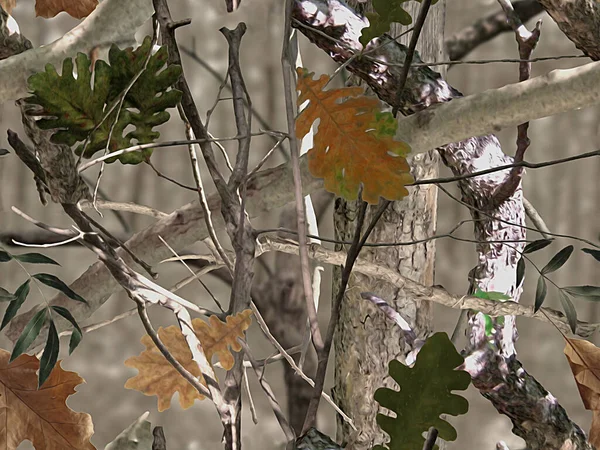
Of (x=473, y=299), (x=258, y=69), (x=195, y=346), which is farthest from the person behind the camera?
(x=258, y=69)

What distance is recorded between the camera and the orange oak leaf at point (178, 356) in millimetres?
228

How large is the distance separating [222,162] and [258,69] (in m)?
0.15

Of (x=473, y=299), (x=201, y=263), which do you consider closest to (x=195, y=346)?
(x=473, y=299)

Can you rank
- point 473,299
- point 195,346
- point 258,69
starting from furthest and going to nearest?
point 258,69 → point 473,299 → point 195,346

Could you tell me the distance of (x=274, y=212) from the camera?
106 centimetres

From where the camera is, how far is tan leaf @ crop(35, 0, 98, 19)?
1.02ft

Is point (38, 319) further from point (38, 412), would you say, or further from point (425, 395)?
point (425, 395)

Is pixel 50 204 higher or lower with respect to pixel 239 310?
higher

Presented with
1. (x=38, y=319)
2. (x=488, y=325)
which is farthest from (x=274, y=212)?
(x=38, y=319)

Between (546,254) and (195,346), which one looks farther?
(546,254)

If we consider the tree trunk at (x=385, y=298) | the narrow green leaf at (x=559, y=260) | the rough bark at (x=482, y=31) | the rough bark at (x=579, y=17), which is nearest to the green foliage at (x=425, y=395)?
the narrow green leaf at (x=559, y=260)

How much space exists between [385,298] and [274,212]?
0.39 m

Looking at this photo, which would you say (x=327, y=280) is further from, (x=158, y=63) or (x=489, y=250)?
(x=158, y=63)

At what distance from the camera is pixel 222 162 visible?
1.06 meters
